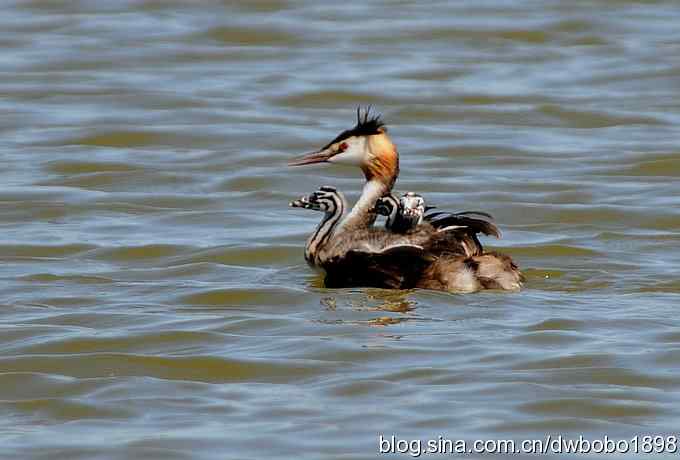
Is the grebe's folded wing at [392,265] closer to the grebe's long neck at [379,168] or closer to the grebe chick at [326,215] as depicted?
the grebe chick at [326,215]

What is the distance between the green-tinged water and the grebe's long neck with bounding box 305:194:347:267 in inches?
10.9

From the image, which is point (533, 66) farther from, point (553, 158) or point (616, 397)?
point (616, 397)

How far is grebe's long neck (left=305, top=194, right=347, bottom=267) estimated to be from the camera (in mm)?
10664

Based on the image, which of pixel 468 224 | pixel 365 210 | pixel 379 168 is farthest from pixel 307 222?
pixel 468 224

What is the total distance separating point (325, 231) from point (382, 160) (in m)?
0.55

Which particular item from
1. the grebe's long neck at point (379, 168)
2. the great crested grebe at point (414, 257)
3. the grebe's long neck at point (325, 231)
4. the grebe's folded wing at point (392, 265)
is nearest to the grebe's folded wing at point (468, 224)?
the great crested grebe at point (414, 257)

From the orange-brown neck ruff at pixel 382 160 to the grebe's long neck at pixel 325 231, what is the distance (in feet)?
0.90

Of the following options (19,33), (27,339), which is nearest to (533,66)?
(19,33)

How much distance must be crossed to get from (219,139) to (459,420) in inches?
310

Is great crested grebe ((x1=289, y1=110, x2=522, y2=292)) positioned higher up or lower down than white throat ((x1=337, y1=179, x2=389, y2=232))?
lower down

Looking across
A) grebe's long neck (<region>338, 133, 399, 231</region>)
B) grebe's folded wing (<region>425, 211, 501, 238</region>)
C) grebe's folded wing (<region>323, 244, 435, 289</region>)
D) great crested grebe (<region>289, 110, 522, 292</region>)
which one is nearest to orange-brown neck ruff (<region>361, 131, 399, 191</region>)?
grebe's long neck (<region>338, 133, 399, 231</region>)

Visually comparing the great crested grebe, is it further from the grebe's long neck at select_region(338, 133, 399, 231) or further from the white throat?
the grebe's long neck at select_region(338, 133, 399, 231)

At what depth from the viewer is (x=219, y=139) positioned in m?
15.6

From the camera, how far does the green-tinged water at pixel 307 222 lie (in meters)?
8.27
